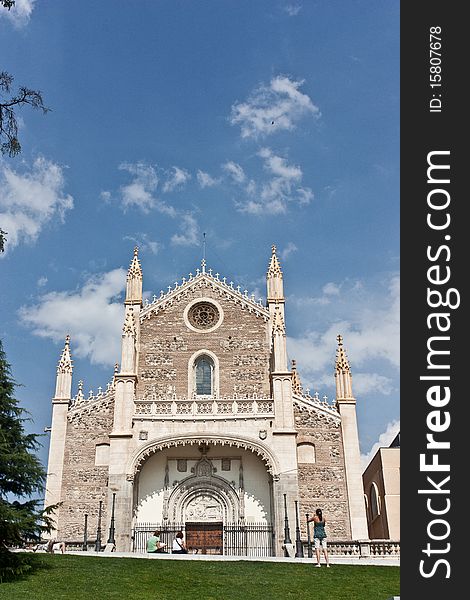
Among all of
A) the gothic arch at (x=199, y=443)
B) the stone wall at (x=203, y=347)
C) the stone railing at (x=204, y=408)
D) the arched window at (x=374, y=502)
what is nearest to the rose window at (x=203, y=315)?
the stone wall at (x=203, y=347)

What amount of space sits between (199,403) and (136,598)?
18.4 m

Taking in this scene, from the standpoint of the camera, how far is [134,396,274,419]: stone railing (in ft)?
110

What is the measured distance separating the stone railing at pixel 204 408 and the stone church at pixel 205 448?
53 millimetres

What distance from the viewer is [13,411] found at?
18.9 metres

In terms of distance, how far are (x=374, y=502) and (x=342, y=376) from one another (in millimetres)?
9918

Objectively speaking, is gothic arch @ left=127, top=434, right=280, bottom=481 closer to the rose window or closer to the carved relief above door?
the carved relief above door

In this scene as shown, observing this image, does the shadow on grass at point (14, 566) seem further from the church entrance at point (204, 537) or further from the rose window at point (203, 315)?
the rose window at point (203, 315)

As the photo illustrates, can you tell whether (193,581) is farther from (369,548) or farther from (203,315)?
(203,315)

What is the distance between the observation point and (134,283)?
3966cm

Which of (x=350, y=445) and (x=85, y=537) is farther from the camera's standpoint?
(x=350, y=445)

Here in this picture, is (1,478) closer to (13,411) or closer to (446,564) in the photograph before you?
(13,411)

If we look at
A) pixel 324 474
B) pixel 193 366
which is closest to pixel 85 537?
pixel 193 366

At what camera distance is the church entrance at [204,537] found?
3334 cm

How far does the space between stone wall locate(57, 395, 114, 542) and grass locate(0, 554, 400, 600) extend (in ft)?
39.4
